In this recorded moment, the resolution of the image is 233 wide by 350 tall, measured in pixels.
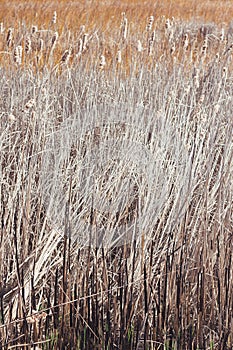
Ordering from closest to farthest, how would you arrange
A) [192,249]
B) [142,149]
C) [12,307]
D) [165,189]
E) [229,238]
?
[12,307], [229,238], [165,189], [192,249], [142,149]

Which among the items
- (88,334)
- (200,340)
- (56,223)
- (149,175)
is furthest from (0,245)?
(200,340)

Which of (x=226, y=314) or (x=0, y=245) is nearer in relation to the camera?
(x=226, y=314)

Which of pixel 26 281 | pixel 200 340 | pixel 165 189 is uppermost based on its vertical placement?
pixel 165 189

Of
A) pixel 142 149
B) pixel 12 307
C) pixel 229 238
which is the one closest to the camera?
pixel 12 307

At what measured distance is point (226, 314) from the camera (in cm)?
143

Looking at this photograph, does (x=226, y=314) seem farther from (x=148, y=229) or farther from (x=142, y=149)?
(x=142, y=149)

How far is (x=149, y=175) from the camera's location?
66.1 inches

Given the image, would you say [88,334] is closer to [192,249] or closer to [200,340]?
[200,340]

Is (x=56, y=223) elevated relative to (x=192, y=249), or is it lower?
elevated

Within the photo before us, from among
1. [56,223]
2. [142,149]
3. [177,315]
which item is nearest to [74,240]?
[56,223]

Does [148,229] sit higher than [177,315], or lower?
higher

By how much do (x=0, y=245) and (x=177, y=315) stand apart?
1.54ft

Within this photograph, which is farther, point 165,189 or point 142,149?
point 142,149

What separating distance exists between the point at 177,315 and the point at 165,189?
1.21ft
